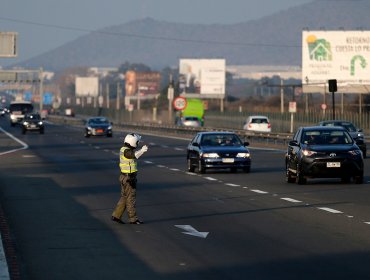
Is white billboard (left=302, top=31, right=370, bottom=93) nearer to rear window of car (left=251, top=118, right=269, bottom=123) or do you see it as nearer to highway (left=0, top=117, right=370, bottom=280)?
rear window of car (left=251, top=118, right=269, bottom=123)

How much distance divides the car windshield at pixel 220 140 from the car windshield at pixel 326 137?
19.7ft

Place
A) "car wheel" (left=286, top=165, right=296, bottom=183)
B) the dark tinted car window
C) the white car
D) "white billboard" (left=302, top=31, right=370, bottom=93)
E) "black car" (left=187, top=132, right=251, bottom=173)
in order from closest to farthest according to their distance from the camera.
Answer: "car wheel" (left=286, top=165, right=296, bottom=183), "black car" (left=187, top=132, right=251, bottom=173), the white car, "white billboard" (left=302, top=31, right=370, bottom=93), the dark tinted car window

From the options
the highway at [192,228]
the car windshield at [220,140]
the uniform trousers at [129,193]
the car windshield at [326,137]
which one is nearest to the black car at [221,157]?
the car windshield at [220,140]

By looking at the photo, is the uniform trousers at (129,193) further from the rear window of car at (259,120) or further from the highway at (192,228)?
the rear window of car at (259,120)

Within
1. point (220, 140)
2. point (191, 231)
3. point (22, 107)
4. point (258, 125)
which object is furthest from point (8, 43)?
point (191, 231)

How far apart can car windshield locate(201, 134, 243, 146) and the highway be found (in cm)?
191

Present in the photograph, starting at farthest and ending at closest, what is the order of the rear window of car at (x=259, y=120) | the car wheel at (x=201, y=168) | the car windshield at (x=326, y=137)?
the rear window of car at (x=259, y=120) < the car wheel at (x=201, y=168) < the car windshield at (x=326, y=137)

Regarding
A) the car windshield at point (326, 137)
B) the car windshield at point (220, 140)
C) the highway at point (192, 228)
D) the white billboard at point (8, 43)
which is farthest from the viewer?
the white billboard at point (8, 43)

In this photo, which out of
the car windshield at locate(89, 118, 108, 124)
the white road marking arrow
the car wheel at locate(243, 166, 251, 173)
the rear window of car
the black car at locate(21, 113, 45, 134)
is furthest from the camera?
the black car at locate(21, 113, 45, 134)

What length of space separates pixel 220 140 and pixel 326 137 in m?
6.90

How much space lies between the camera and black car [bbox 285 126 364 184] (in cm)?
3148

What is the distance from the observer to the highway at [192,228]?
1509 cm

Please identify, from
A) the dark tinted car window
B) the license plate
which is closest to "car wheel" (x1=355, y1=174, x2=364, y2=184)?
the license plate

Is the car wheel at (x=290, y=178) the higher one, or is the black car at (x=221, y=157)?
the black car at (x=221, y=157)
